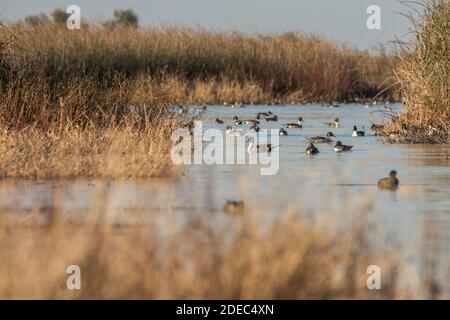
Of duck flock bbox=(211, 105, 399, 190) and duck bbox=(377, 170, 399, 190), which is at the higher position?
duck flock bbox=(211, 105, 399, 190)

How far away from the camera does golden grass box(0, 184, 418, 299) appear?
614cm

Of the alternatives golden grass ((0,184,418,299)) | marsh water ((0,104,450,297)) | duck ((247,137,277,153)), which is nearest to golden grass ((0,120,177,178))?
marsh water ((0,104,450,297))

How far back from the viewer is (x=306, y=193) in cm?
1079

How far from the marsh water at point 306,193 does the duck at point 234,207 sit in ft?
0.21

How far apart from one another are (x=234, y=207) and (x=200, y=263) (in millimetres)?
2865

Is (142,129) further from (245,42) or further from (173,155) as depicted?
(245,42)

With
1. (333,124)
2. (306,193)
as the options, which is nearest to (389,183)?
(306,193)

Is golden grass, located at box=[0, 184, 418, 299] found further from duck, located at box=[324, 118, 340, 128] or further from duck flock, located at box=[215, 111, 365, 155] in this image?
duck, located at box=[324, 118, 340, 128]

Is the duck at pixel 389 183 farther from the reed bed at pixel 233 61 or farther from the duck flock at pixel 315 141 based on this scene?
the reed bed at pixel 233 61

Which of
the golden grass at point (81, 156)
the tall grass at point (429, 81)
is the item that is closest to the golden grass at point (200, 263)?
the golden grass at point (81, 156)

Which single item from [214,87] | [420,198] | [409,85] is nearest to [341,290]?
[420,198]

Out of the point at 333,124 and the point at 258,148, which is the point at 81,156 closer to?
the point at 258,148

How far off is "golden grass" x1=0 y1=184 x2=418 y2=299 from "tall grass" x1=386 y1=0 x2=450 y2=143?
34.7ft
